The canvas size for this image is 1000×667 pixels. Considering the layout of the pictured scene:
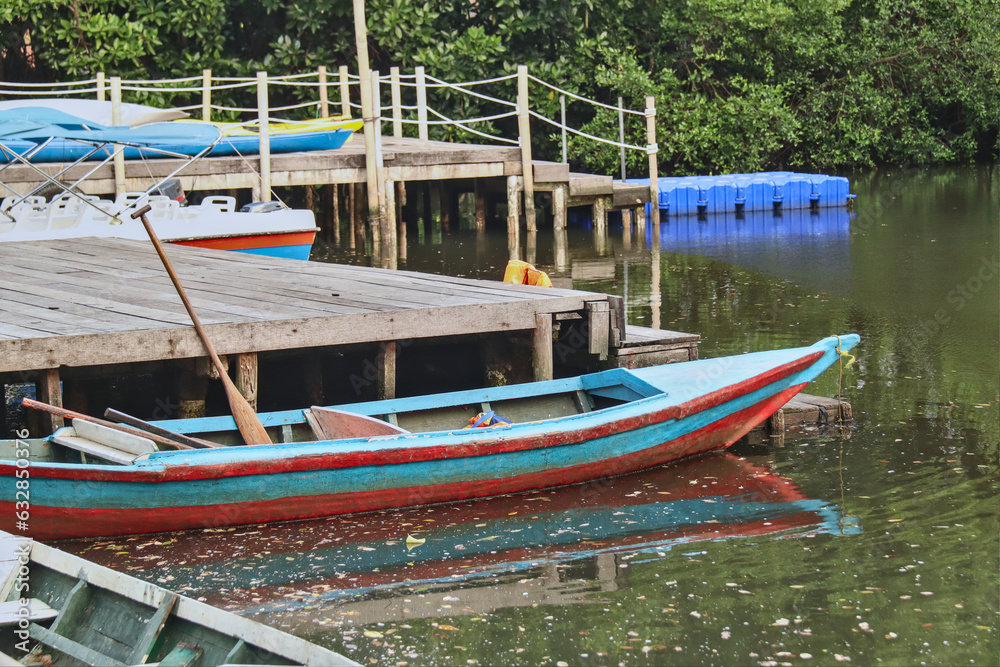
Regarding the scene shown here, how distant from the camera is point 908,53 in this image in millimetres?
28344

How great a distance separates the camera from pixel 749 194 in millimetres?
22031

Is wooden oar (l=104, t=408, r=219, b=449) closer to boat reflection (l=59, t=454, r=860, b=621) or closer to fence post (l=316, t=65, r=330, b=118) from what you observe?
boat reflection (l=59, t=454, r=860, b=621)

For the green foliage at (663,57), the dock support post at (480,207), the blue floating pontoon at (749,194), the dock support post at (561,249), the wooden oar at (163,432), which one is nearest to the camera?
the wooden oar at (163,432)

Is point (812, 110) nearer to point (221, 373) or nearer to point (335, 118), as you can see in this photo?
point (335, 118)

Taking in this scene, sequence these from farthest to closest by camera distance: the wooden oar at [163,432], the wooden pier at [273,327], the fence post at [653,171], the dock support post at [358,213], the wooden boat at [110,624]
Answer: the dock support post at [358,213] → the fence post at [653,171] → the wooden pier at [273,327] → the wooden oar at [163,432] → the wooden boat at [110,624]

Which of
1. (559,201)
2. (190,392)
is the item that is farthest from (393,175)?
(190,392)

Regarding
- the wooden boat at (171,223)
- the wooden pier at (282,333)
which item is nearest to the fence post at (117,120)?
the wooden boat at (171,223)

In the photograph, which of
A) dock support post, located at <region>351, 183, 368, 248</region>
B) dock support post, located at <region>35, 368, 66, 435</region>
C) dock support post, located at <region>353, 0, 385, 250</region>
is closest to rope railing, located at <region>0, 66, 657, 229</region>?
dock support post, located at <region>353, 0, 385, 250</region>

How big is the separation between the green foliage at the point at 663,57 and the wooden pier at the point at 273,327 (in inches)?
539

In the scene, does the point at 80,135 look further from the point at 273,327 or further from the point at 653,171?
the point at 653,171

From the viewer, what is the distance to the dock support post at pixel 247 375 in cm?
747

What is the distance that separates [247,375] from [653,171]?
13209 millimetres

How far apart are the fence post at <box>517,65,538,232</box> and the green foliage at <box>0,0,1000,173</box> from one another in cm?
489

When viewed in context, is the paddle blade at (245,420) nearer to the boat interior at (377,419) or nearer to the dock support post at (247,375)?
the boat interior at (377,419)
